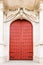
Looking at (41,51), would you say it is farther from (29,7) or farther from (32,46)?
(29,7)

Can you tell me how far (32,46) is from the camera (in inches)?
528

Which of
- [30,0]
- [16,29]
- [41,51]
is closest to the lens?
[41,51]

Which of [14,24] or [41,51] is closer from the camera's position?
[41,51]

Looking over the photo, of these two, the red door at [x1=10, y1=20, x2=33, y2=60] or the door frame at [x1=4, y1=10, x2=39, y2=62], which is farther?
the red door at [x1=10, y1=20, x2=33, y2=60]

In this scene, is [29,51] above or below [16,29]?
below

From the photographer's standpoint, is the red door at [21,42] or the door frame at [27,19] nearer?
the door frame at [27,19]

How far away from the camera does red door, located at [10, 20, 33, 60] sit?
13.5 metres

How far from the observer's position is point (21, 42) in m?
13.5

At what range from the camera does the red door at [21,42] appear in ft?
44.2

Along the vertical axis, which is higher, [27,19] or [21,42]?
[27,19]

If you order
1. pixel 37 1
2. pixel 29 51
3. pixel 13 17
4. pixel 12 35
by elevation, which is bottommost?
pixel 29 51

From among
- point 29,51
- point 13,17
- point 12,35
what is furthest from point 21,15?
point 29,51

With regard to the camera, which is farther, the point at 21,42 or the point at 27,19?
the point at 21,42

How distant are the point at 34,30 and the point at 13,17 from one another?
1.71 m
